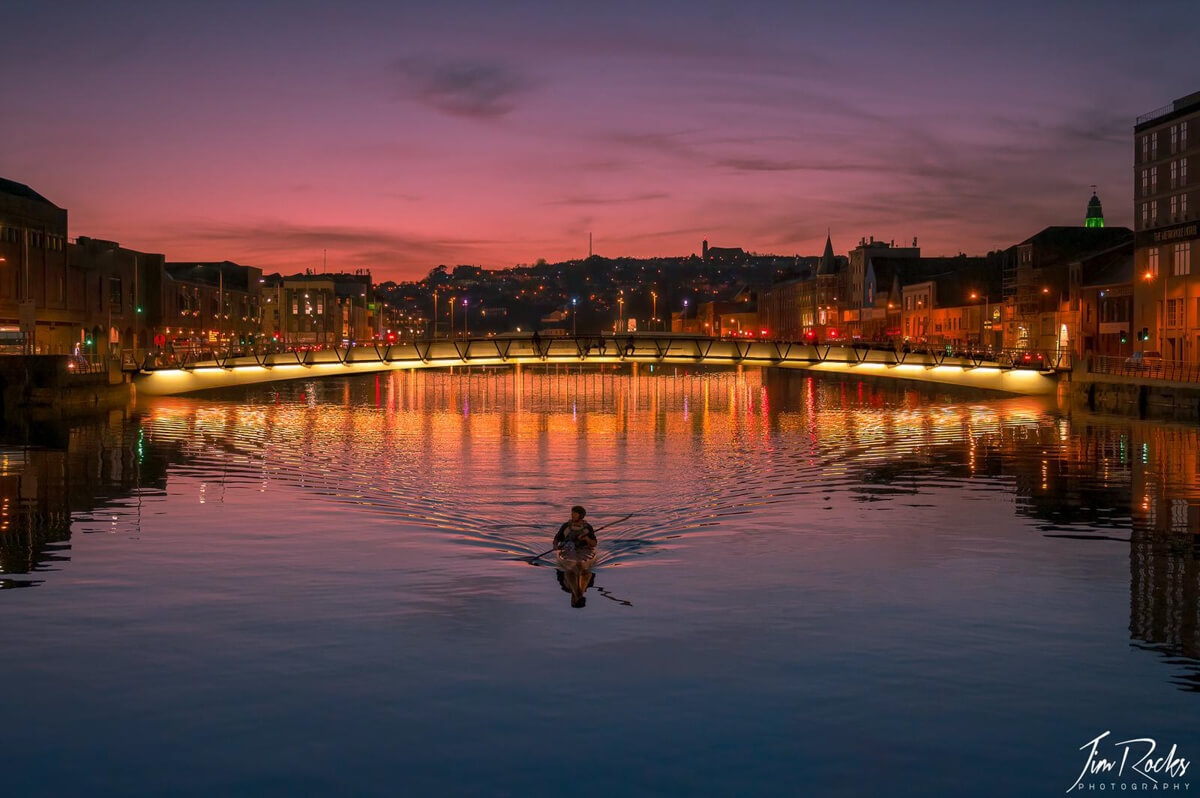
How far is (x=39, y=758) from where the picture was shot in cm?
1983

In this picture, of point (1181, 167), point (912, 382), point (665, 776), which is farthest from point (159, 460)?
point (912, 382)

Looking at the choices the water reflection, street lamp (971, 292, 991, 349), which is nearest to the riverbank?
the water reflection

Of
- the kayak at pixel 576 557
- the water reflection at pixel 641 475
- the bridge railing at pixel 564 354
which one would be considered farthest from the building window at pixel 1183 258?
the kayak at pixel 576 557

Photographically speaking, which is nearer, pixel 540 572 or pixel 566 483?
pixel 540 572

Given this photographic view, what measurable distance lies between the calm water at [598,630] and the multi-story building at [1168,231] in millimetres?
44819

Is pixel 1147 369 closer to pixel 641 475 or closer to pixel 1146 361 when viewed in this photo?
pixel 1146 361

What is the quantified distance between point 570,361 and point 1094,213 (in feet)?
339

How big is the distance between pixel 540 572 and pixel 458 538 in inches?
297

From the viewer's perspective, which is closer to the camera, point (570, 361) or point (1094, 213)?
point (570, 361)

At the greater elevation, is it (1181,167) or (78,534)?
(1181,167)

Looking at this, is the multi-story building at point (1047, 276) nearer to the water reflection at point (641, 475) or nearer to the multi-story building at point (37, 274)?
the water reflection at point (641, 475)

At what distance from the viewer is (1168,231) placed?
10725cm

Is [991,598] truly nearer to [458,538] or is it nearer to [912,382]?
[458,538]

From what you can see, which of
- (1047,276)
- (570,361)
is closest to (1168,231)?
(1047,276)
